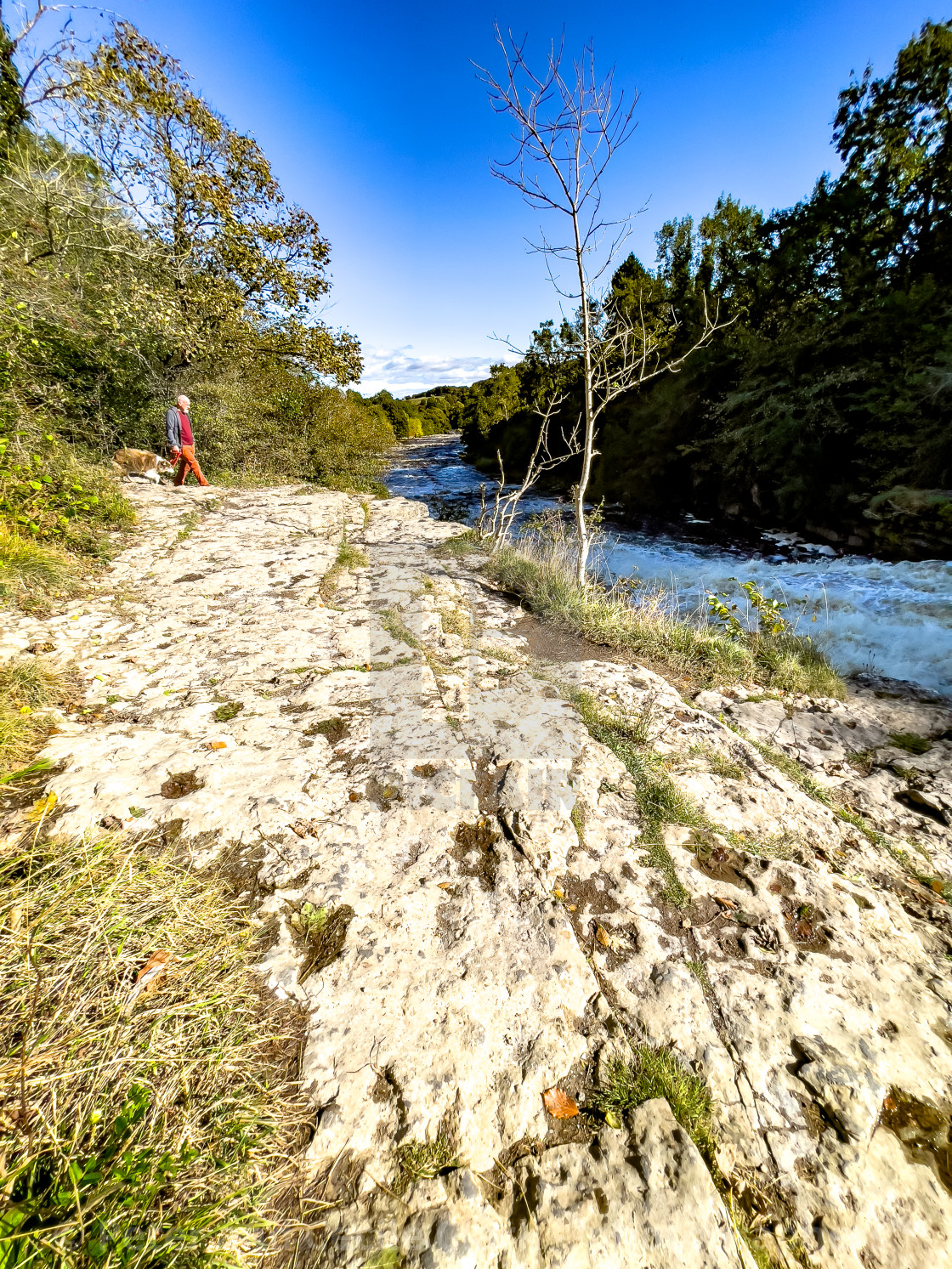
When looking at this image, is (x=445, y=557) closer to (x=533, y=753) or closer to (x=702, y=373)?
(x=533, y=753)

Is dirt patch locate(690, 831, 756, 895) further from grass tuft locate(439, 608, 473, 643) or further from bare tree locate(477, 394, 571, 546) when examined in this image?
bare tree locate(477, 394, 571, 546)

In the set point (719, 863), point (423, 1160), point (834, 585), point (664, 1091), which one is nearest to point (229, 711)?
point (423, 1160)

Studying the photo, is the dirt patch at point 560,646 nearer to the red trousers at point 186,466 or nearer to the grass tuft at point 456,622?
the grass tuft at point 456,622

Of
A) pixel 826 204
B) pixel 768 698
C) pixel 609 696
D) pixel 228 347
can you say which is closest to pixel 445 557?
pixel 609 696

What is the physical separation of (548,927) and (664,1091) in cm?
61

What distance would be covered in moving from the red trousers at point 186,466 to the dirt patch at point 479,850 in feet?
29.4

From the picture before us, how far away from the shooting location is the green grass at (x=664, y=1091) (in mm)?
1491

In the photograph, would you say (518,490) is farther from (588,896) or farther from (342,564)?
(588,896)

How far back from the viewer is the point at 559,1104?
152 cm

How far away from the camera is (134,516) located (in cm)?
623

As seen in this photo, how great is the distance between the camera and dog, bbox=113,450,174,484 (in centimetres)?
861

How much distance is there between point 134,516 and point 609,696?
635cm

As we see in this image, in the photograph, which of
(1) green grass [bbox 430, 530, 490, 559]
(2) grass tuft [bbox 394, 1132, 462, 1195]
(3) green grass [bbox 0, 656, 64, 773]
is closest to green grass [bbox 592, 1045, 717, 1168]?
(2) grass tuft [bbox 394, 1132, 462, 1195]

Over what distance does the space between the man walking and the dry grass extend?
27.9 feet
